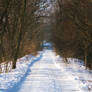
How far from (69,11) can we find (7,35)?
725 centimetres

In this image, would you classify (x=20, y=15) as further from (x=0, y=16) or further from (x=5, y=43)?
(x=0, y=16)

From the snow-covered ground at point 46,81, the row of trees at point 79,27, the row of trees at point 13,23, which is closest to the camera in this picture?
the snow-covered ground at point 46,81

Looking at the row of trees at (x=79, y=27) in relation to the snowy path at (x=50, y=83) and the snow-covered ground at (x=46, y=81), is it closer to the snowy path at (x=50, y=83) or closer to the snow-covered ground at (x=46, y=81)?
the snow-covered ground at (x=46, y=81)

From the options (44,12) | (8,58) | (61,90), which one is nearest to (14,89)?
(61,90)

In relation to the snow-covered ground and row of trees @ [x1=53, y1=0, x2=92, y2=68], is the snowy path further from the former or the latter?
row of trees @ [x1=53, y1=0, x2=92, y2=68]

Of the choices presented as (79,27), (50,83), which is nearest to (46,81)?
(50,83)

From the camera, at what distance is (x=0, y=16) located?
10.6 m

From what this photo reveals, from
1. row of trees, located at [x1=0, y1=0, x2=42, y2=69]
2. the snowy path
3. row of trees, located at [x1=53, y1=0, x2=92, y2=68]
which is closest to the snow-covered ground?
the snowy path

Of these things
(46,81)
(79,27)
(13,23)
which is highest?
(13,23)

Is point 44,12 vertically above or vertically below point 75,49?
above

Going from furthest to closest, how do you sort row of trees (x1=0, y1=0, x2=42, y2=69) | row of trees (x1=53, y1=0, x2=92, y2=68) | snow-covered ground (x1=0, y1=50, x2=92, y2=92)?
row of trees (x1=53, y1=0, x2=92, y2=68) < row of trees (x1=0, y1=0, x2=42, y2=69) < snow-covered ground (x1=0, y1=50, x2=92, y2=92)

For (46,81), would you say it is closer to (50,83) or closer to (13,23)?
(50,83)

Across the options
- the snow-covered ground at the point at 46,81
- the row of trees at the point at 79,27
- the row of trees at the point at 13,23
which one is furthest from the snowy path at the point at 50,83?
the row of trees at the point at 79,27

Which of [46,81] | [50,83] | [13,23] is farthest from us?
[13,23]
